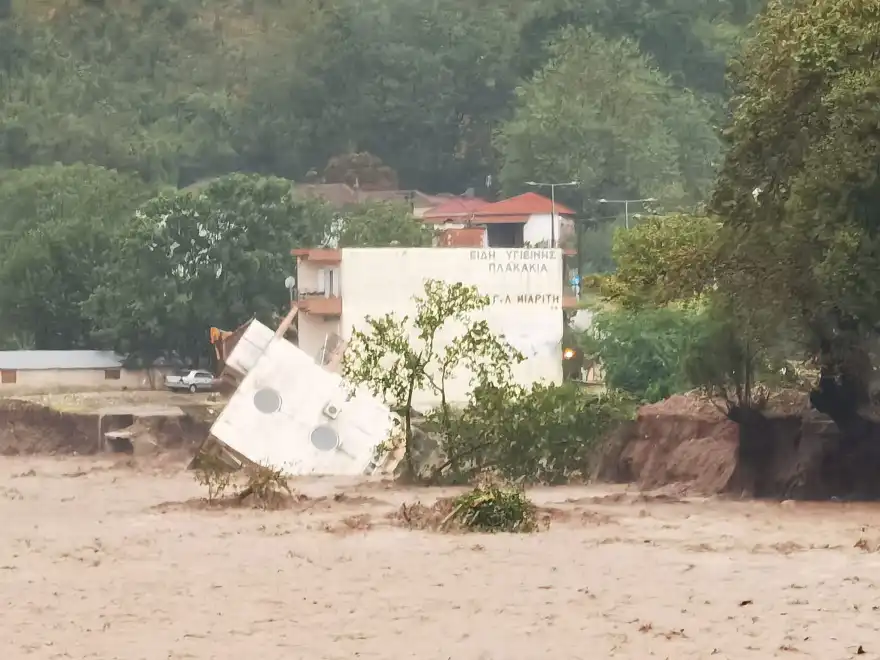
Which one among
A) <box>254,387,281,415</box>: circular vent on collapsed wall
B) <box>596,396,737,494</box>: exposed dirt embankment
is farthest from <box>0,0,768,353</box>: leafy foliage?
<box>596,396,737,494</box>: exposed dirt embankment

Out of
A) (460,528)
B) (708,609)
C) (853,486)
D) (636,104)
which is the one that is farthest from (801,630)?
(636,104)

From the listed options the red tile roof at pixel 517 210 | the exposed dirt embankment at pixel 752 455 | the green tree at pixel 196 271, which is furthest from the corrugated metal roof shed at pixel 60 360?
the exposed dirt embankment at pixel 752 455

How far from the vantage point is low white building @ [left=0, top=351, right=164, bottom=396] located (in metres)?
78.4

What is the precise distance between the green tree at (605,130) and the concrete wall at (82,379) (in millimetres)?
36893

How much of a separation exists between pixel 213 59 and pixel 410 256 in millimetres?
78730

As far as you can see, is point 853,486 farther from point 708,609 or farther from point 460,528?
point 708,609

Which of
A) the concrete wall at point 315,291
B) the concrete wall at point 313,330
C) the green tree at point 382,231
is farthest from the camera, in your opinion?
the green tree at point 382,231

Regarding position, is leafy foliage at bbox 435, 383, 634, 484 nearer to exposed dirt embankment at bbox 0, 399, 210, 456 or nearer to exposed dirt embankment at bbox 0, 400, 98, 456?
exposed dirt embankment at bbox 0, 399, 210, 456

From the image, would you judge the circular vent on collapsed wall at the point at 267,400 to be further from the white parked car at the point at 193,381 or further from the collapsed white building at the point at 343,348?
the white parked car at the point at 193,381

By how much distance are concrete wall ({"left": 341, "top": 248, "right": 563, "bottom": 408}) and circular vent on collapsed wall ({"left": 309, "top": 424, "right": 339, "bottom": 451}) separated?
12.6m

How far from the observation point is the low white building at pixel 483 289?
63969mm

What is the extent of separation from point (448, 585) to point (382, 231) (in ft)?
215

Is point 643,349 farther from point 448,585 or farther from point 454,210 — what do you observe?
point 454,210

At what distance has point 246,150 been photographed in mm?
128250
